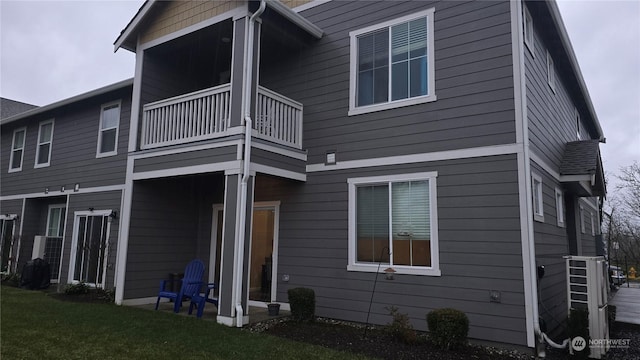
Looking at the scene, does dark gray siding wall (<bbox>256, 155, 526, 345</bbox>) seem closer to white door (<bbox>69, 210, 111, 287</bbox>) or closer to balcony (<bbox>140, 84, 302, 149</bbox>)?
balcony (<bbox>140, 84, 302, 149</bbox>)

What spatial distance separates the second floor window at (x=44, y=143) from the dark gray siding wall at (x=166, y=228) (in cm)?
649

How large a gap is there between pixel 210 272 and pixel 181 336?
357 centimetres

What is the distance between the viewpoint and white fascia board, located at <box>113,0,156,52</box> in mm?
8852

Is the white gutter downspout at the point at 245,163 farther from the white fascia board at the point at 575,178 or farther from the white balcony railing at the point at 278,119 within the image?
the white fascia board at the point at 575,178

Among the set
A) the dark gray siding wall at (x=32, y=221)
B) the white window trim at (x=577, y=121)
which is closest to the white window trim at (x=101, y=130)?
the dark gray siding wall at (x=32, y=221)

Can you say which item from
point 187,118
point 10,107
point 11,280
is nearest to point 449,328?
point 187,118

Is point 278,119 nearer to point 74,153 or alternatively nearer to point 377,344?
point 377,344

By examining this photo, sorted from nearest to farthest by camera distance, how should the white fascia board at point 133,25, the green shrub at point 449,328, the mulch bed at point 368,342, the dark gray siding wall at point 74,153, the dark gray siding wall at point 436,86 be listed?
the mulch bed at point 368,342 → the green shrub at point 449,328 → the dark gray siding wall at point 436,86 → the white fascia board at point 133,25 → the dark gray siding wall at point 74,153

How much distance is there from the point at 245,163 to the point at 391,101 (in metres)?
2.81

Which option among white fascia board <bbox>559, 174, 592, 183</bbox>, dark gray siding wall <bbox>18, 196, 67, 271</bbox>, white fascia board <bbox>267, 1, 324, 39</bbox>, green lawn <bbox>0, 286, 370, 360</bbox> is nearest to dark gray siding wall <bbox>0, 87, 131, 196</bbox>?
dark gray siding wall <bbox>18, 196, 67, 271</bbox>

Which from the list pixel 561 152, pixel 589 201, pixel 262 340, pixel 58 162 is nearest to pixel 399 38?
pixel 561 152

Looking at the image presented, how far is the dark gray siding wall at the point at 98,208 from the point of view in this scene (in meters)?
10.3

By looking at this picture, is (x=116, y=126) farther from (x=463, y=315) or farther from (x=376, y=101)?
(x=463, y=315)

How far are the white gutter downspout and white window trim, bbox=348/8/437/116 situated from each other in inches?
74.1
